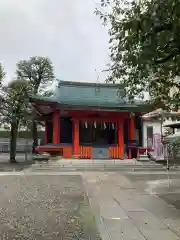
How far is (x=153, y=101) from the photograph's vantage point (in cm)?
959

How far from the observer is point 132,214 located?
7965mm

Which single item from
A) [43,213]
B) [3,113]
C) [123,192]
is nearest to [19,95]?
[3,113]

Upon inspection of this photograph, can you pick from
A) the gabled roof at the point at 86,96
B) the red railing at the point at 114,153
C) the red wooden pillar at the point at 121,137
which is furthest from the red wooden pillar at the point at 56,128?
the red wooden pillar at the point at 121,137

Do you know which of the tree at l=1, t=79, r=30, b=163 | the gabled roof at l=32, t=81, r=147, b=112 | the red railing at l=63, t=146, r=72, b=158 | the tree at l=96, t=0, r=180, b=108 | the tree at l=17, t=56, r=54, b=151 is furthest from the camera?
the tree at l=17, t=56, r=54, b=151

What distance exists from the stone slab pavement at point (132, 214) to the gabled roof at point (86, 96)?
11692mm

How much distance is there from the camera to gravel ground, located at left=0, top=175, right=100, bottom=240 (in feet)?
21.0

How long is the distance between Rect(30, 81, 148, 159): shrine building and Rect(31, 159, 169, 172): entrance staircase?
162cm

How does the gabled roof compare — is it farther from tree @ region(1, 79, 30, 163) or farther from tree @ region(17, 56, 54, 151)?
Answer: tree @ region(17, 56, 54, 151)

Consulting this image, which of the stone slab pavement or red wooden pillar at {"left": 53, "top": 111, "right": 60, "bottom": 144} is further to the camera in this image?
red wooden pillar at {"left": 53, "top": 111, "right": 60, "bottom": 144}

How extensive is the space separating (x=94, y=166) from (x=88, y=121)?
4687 mm

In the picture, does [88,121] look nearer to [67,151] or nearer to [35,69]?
[67,151]

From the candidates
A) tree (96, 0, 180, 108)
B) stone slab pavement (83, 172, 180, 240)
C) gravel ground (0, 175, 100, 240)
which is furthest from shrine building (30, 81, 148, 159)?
tree (96, 0, 180, 108)

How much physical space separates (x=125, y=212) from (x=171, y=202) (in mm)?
1985

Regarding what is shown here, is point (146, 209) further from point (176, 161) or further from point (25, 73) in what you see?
point (25, 73)
